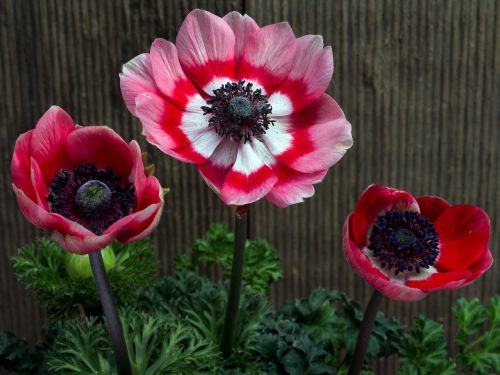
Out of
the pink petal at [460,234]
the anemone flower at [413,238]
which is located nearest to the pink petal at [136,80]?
the anemone flower at [413,238]

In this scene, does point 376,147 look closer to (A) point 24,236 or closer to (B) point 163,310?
(B) point 163,310

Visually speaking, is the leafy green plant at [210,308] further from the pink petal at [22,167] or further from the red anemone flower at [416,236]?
the pink petal at [22,167]

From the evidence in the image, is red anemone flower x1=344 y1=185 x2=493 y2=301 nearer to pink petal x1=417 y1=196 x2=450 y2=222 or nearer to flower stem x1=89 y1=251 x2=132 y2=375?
pink petal x1=417 y1=196 x2=450 y2=222

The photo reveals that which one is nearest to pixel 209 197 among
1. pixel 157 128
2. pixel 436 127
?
pixel 436 127

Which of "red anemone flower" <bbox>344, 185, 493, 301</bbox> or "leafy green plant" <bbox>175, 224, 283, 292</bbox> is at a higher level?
"red anemone flower" <bbox>344, 185, 493, 301</bbox>

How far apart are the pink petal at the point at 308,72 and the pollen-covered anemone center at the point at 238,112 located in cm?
3

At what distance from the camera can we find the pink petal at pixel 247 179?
71 centimetres

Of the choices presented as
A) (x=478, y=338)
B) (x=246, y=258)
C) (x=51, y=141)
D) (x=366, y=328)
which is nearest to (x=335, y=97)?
(x=246, y=258)

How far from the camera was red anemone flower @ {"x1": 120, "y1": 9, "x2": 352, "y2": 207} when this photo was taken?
0.74m

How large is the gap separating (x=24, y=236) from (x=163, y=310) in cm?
43

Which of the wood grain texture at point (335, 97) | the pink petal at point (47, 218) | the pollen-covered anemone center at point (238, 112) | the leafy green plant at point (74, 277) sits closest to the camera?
the pink petal at point (47, 218)

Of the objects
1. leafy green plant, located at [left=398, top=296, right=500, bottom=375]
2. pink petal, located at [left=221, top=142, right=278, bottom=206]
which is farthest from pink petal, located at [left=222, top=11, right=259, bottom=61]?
leafy green plant, located at [left=398, top=296, right=500, bottom=375]

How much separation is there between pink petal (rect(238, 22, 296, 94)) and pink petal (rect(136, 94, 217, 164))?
0.07 m

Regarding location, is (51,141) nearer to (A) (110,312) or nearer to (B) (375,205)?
(A) (110,312)
